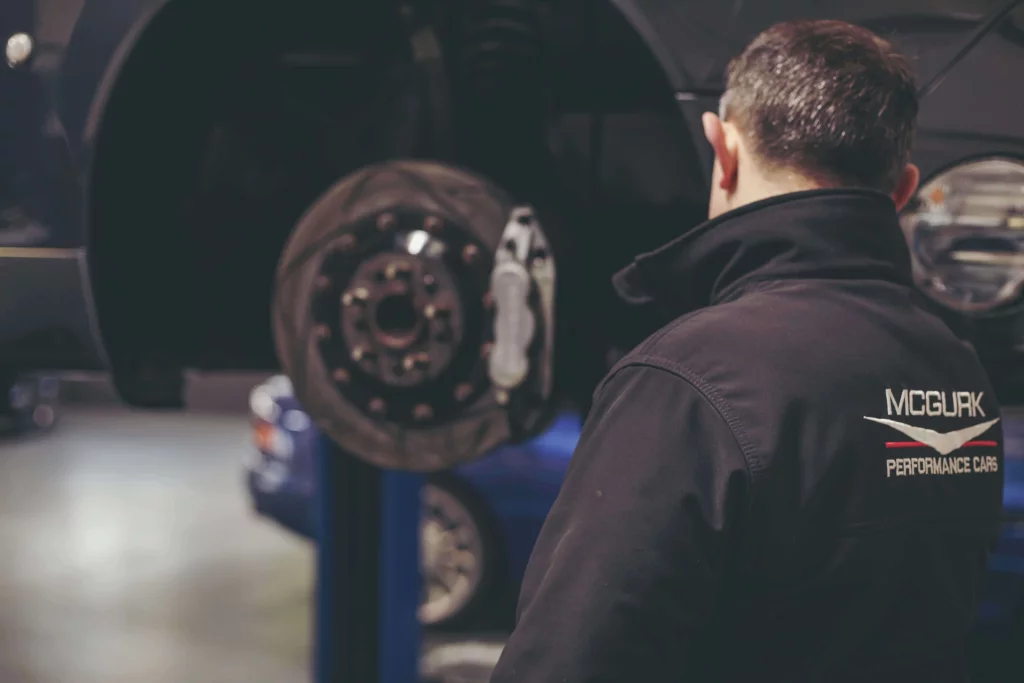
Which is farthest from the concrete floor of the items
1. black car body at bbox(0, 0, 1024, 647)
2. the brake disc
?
the brake disc

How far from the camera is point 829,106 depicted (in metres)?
0.89

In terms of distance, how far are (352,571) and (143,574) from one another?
2808 millimetres

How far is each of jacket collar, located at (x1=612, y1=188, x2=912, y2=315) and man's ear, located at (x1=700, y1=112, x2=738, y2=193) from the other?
0.07m

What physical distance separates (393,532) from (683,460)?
4.31 ft

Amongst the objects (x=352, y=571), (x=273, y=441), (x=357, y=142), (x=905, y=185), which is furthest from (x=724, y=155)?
(x=273, y=441)

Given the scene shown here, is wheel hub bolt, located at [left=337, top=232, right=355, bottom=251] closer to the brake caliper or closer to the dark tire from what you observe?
the brake caliper

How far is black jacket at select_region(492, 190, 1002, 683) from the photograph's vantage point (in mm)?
768

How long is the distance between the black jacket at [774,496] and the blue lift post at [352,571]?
1101 millimetres

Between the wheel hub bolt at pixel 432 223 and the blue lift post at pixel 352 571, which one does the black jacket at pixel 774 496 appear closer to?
the wheel hub bolt at pixel 432 223

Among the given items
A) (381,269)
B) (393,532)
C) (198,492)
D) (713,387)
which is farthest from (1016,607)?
(198,492)

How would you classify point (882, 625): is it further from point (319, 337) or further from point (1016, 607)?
point (1016, 607)

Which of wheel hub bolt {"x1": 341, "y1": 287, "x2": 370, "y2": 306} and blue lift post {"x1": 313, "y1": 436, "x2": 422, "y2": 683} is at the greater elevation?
wheel hub bolt {"x1": 341, "y1": 287, "x2": 370, "y2": 306}

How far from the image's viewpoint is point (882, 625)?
2.66ft

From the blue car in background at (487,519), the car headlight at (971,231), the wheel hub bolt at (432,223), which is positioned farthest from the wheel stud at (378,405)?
the blue car in background at (487,519)
